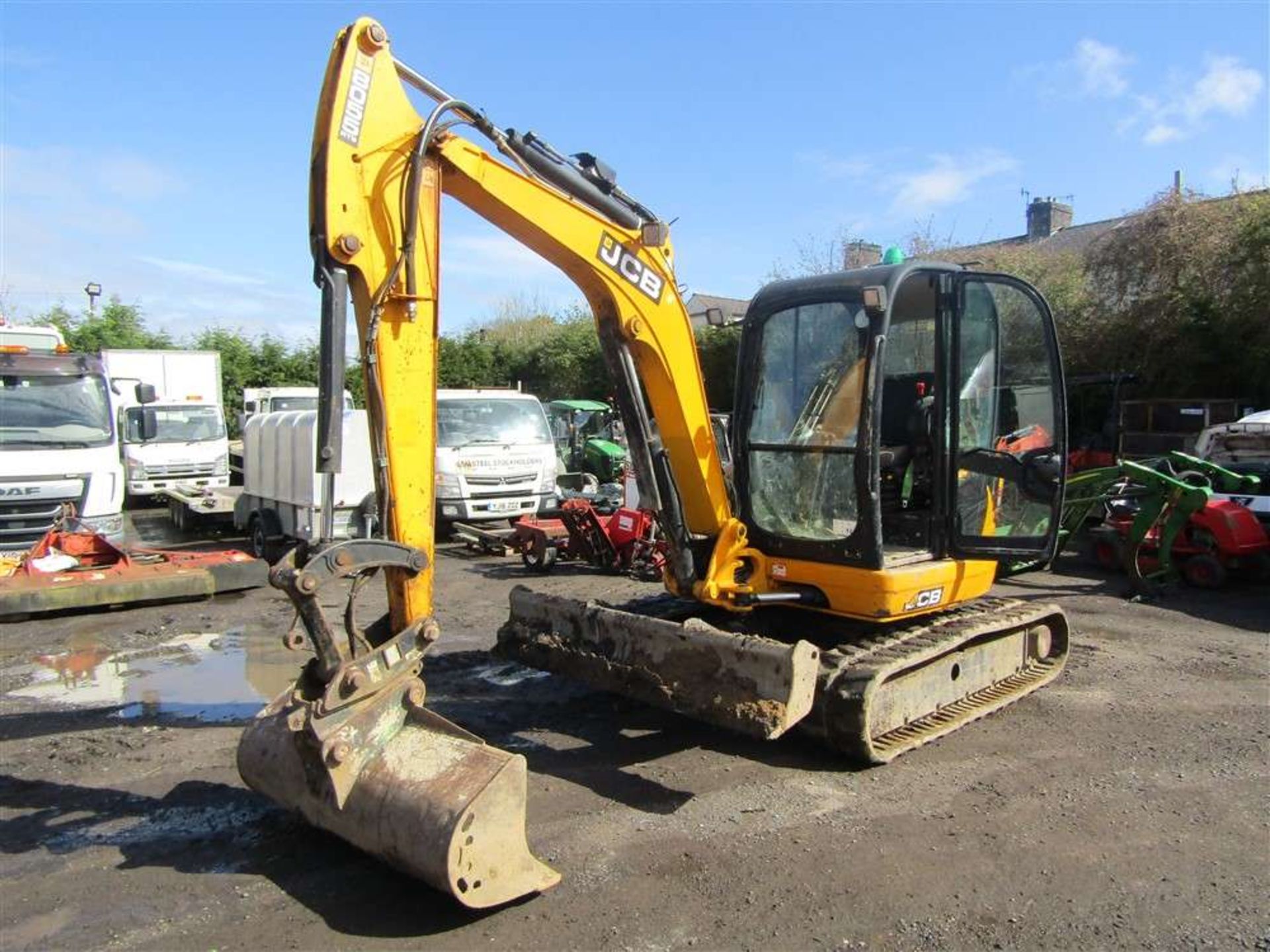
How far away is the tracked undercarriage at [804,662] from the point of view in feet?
14.3

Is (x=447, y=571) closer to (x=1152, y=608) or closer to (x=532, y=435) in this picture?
(x=532, y=435)

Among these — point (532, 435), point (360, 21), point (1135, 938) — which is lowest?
point (1135, 938)

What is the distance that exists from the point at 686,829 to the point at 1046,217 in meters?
33.0

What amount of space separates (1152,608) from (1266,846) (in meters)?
5.21

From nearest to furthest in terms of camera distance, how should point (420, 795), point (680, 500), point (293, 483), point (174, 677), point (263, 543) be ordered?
point (420, 795) → point (680, 500) → point (174, 677) → point (293, 483) → point (263, 543)

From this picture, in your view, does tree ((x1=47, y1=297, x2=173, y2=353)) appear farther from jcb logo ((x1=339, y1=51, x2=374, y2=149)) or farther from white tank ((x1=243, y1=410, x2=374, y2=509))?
jcb logo ((x1=339, y1=51, x2=374, y2=149))

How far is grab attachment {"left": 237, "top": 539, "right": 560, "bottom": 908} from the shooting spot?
130 inches

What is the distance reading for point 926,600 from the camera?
5.07 m

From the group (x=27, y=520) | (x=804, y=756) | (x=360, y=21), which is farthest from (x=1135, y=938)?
(x=27, y=520)

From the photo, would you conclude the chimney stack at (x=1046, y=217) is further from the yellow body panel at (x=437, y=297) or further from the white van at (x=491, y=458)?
the yellow body panel at (x=437, y=297)

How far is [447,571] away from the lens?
1084 centimetres

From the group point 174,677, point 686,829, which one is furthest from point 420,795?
point 174,677

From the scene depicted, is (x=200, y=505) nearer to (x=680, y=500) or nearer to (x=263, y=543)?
(x=263, y=543)

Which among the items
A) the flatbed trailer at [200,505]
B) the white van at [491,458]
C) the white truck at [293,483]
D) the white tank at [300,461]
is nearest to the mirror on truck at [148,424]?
the white truck at [293,483]
